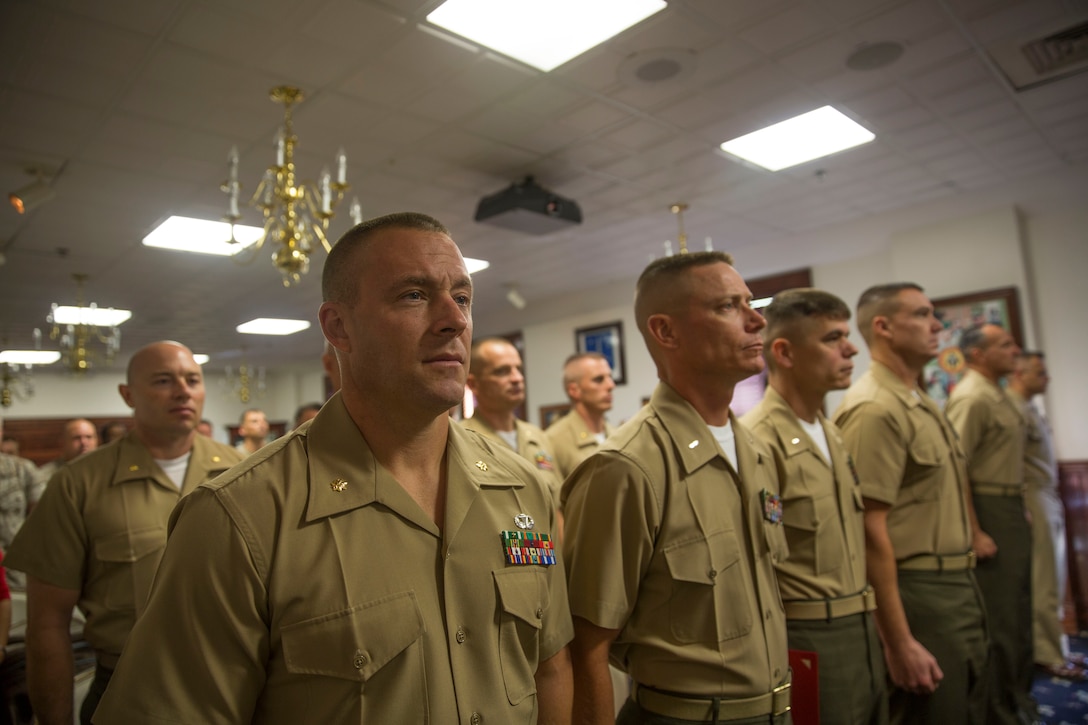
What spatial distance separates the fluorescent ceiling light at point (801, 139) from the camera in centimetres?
466

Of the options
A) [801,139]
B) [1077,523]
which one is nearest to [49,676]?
[801,139]

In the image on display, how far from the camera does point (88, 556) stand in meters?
2.14

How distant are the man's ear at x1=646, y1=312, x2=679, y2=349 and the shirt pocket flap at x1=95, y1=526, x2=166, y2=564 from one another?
1.65 metres

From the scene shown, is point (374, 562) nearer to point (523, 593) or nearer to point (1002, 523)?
point (523, 593)

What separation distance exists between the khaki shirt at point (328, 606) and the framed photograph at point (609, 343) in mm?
7888

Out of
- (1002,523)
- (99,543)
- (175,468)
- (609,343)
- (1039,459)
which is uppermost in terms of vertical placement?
(609,343)

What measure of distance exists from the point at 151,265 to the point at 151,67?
13.4 ft

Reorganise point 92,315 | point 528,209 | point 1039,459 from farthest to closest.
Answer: point 92,315 < point 528,209 < point 1039,459

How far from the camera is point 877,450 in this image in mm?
2580

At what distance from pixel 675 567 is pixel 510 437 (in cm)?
238

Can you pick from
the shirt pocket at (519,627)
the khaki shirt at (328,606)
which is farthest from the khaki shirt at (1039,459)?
the khaki shirt at (328,606)

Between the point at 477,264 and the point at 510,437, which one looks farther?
the point at 477,264

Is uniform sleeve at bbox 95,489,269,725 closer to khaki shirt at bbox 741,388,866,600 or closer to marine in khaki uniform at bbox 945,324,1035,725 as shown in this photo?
khaki shirt at bbox 741,388,866,600

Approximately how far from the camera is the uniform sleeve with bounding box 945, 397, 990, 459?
363 cm
